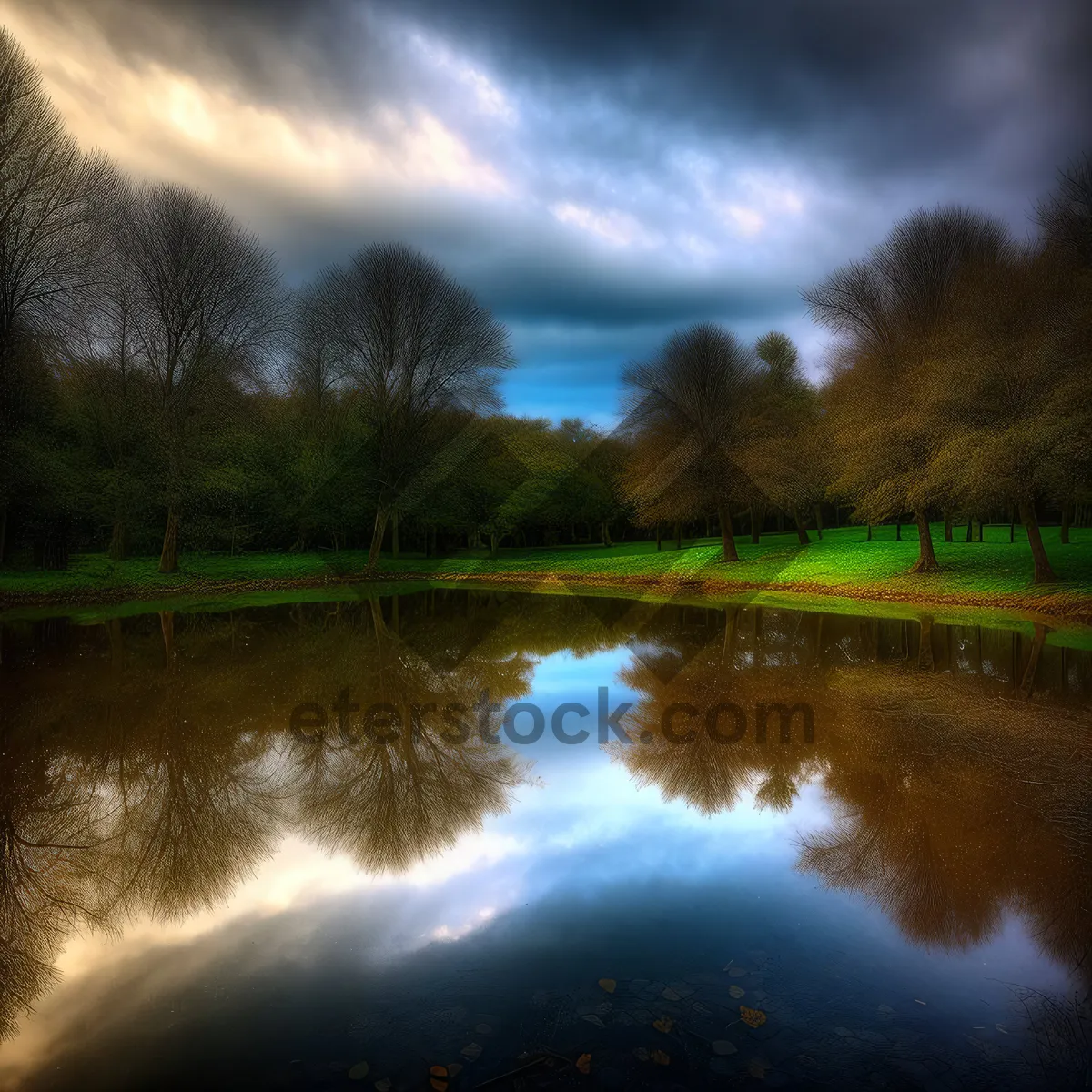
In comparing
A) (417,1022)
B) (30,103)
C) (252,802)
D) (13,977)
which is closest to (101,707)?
(252,802)

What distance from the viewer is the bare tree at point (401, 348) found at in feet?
119

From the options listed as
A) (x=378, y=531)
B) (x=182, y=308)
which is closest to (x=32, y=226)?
(x=182, y=308)

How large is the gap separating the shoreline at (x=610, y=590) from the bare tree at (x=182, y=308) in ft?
12.3

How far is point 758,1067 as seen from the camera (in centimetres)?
360

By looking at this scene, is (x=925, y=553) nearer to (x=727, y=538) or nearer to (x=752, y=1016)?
(x=727, y=538)

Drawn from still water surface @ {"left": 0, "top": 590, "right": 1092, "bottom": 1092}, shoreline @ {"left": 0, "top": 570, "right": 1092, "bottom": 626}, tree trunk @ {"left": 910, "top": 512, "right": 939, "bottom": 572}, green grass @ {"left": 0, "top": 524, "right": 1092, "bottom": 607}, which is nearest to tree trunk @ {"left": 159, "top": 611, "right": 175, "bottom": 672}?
still water surface @ {"left": 0, "top": 590, "right": 1092, "bottom": 1092}

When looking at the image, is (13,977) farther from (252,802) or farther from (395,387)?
(395,387)

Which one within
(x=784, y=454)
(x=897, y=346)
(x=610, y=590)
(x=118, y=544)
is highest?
(x=897, y=346)

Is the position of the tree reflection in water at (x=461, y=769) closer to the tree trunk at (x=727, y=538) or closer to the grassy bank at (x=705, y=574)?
the grassy bank at (x=705, y=574)

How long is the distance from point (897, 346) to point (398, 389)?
76.9ft

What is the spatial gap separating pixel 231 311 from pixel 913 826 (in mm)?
34266

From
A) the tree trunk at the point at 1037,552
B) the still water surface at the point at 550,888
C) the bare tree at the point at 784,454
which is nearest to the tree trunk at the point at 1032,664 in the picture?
the still water surface at the point at 550,888

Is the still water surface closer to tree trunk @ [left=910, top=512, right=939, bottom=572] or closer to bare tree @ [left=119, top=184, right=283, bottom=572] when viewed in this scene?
tree trunk @ [left=910, top=512, right=939, bottom=572]

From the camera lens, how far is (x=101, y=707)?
36.1 ft
